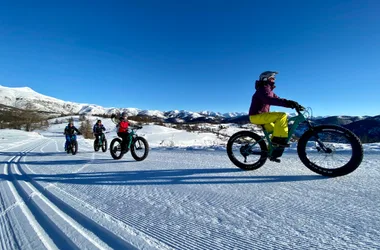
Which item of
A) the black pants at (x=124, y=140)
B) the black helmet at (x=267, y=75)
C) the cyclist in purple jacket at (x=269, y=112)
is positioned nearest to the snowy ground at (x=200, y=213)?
the cyclist in purple jacket at (x=269, y=112)

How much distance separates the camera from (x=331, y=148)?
354 cm

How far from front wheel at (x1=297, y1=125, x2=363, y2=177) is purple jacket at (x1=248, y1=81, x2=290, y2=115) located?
2.21ft

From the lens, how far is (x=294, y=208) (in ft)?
6.63

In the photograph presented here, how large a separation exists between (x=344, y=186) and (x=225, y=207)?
1.58 metres

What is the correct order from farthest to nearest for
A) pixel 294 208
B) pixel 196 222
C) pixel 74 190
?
pixel 74 190 → pixel 294 208 → pixel 196 222

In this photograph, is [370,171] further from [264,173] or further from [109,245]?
[109,245]

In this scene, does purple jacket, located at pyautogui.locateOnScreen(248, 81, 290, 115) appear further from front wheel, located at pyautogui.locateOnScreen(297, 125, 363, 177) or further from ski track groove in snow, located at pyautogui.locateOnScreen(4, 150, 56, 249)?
ski track groove in snow, located at pyautogui.locateOnScreen(4, 150, 56, 249)

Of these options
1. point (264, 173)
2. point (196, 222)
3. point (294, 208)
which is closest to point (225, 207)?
point (196, 222)

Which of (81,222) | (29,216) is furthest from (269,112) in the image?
(29,216)

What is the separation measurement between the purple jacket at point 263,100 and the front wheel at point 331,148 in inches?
26.6

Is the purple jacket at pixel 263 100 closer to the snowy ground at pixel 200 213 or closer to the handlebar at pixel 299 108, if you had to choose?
the handlebar at pixel 299 108

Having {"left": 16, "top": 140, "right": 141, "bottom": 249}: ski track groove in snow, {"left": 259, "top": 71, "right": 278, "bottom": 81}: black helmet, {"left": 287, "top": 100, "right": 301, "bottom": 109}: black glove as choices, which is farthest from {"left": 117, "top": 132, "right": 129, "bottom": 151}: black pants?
{"left": 287, "top": 100, "right": 301, "bottom": 109}: black glove

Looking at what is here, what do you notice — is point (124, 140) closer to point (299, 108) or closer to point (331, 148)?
point (299, 108)

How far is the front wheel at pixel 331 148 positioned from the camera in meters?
3.08
